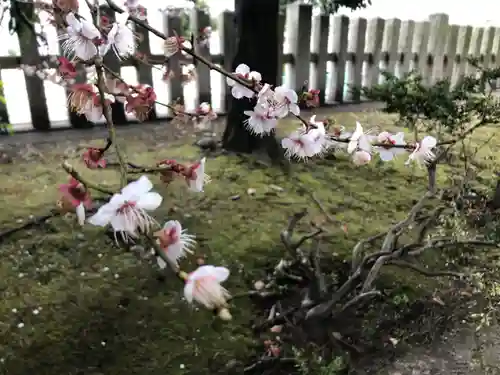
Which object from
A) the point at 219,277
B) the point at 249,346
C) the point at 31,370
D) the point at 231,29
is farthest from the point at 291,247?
the point at 231,29

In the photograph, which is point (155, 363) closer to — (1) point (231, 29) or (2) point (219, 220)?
(2) point (219, 220)

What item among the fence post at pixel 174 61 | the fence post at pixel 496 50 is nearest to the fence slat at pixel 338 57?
the fence post at pixel 174 61

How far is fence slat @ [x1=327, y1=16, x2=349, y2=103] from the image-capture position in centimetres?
405

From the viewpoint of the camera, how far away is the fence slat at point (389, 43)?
4422 millimetres

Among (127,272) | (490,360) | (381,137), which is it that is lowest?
(490,360)

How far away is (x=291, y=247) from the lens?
1.53 metres

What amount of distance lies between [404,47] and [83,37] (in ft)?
14.4

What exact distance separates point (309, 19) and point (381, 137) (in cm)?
306

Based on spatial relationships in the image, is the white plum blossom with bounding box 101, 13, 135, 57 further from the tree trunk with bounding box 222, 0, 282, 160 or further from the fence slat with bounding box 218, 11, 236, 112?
the fence slat with bounding box 218, 11, 236, 112

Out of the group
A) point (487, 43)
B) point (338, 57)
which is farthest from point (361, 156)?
point (487, 43)

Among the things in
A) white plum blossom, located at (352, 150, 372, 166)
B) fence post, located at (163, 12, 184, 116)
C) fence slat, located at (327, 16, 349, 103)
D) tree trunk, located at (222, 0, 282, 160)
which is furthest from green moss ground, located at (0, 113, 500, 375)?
fence slat, located at (327, 16, 349, 103)

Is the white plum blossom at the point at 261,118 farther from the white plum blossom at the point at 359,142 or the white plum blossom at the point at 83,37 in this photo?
the white plum blossom at the point at 83,37

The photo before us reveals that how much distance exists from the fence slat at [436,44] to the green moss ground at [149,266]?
2.73 m

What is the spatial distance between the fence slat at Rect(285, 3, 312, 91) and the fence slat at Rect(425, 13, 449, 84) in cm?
159
